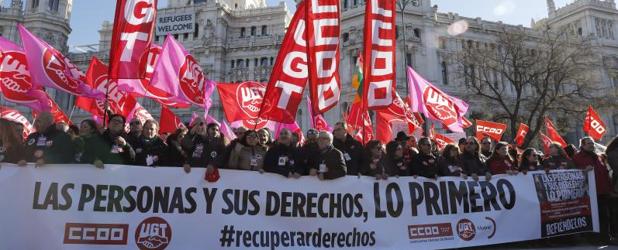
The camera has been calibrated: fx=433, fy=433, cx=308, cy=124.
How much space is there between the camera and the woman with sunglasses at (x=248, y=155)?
23.8 ft

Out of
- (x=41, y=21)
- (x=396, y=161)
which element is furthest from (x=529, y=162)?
(x=41, y=21)

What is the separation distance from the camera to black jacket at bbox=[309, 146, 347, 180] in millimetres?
6980

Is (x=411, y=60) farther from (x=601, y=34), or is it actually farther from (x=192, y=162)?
(x=192, y=162)

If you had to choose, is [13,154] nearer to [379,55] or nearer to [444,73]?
[379,55]

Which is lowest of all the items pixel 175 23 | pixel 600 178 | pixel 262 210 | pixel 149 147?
pixel 262 210

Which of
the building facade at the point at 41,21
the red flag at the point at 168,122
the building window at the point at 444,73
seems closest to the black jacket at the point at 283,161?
the red flag at the point at 168,122

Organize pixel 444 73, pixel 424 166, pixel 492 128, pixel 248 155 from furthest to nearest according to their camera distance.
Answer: pixel 444 73
pixel 492 128
pixel 424 166
pixel 248 155

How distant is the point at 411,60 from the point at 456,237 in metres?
35.9

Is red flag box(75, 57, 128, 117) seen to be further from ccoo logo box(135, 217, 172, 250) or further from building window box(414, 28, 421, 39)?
→ building window box(414, 28, 421, 39)

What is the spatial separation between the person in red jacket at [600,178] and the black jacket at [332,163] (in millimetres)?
5463

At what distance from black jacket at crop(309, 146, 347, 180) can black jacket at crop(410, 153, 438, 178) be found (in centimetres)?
168

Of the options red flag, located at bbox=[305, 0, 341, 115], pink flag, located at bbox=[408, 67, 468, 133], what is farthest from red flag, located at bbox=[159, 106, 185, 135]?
pink flag, located at bbox=[408, 67, 468, 133]

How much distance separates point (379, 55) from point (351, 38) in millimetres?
32932

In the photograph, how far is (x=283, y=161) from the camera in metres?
7.02
